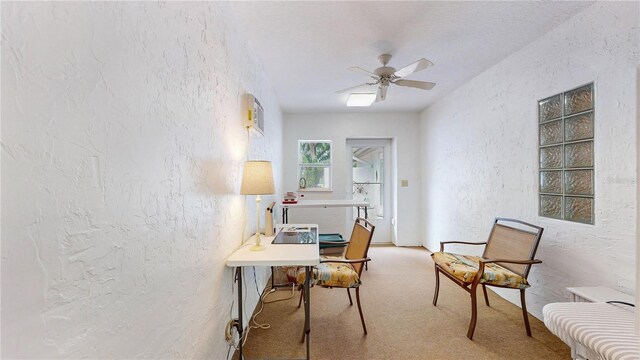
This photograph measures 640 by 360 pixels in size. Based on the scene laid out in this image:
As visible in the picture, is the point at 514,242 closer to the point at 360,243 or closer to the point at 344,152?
the point at 360,243

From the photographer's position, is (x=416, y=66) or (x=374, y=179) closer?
(x=416, y=66)

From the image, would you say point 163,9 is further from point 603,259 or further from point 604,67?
point 603,259

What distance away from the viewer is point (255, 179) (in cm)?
166

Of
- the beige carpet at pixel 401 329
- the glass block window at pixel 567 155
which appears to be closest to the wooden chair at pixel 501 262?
the beige carpet at pixel 401 329

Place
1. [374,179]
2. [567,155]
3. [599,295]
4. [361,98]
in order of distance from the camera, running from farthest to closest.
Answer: [374,179], [361,98], [567,155], [599,295]

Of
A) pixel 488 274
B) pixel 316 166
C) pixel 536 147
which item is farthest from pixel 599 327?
pixel 316 166

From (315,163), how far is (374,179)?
124cm

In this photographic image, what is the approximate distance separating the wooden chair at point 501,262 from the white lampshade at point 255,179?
1.68m

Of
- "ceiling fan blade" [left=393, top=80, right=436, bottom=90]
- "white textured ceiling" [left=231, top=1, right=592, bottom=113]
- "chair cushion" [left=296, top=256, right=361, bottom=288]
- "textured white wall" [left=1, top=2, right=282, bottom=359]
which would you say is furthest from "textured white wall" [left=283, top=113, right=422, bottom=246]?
"textured white wall" [left=1, top=2, right=282, bottom=359]

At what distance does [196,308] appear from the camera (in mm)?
1221

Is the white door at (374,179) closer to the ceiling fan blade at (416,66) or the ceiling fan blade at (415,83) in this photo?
the ceiling fan blade at (415,83)

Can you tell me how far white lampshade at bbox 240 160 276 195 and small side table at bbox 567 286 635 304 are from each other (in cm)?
207

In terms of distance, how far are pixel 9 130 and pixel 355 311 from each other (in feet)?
8.12

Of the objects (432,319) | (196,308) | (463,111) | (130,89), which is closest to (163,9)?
(130,89)
